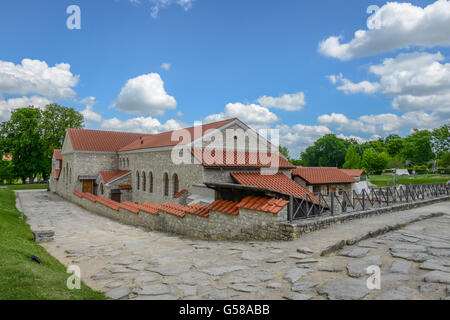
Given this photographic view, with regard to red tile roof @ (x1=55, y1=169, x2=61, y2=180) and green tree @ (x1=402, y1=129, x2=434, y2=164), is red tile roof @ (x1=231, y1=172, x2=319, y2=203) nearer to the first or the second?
red tile roof @ (x1=55, y1=169, x2=61, y2=180)

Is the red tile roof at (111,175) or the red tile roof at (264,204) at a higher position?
the red tile roof at (111,175)

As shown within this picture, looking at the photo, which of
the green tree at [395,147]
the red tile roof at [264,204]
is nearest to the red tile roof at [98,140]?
the red tile roof at [264,204]

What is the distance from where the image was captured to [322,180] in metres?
23.2

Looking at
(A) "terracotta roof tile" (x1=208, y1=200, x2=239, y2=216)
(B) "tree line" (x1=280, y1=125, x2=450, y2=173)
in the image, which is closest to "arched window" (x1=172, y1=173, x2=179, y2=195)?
(A) "terracotta roof tile" (x1=208, y1=200, x2=239, y2=216)

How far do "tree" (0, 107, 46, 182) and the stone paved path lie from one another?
143ft

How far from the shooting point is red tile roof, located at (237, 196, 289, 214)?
28.3ft

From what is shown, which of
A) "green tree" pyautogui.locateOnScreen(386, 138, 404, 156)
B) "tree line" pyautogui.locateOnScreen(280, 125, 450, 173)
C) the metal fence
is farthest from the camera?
"green tree" pyautogui.locateOnScreen(386, 138, 404, 156)

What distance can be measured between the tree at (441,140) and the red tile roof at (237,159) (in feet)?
230

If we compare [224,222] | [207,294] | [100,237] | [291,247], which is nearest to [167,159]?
[100,237]

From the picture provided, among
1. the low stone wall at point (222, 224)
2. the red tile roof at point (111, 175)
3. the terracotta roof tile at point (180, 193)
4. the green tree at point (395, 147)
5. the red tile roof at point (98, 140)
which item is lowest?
the low stone wall at point (222, 224)

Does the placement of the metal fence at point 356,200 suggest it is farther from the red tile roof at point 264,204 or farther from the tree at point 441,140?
the tree at point 441,140

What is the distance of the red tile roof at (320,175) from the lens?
22.8m

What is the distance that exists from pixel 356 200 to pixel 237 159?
25.0 ft
